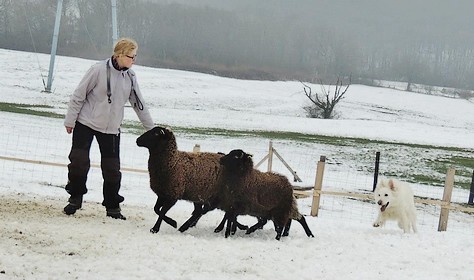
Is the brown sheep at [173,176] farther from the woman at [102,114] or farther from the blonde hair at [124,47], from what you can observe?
the blonde hair at [124,47]

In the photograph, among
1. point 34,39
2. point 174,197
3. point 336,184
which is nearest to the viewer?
point 174,197

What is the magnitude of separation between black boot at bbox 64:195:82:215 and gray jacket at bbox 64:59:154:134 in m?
0.97

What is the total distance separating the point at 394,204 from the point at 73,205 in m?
4.82

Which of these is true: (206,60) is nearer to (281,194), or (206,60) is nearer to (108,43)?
(108,43)

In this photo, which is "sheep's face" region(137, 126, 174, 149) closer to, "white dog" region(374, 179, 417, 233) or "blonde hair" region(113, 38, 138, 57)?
"blonde hair" region(113, 38, 138, 57)

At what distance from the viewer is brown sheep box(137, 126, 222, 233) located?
292 inches

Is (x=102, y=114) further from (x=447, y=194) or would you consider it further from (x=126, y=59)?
(x=447, y=194)

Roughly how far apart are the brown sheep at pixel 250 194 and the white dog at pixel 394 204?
1.92 metres

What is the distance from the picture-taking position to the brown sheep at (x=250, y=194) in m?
7.66

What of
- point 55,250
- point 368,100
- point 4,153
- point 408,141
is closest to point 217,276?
point 55,250

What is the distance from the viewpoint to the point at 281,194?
25.7ft

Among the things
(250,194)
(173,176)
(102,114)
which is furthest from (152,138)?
(250,194)

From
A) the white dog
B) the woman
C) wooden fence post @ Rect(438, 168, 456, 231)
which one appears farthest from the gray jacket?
wooden fence post @ Rect(438, 168, 456, 231)

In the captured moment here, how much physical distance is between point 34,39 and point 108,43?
448 inches
